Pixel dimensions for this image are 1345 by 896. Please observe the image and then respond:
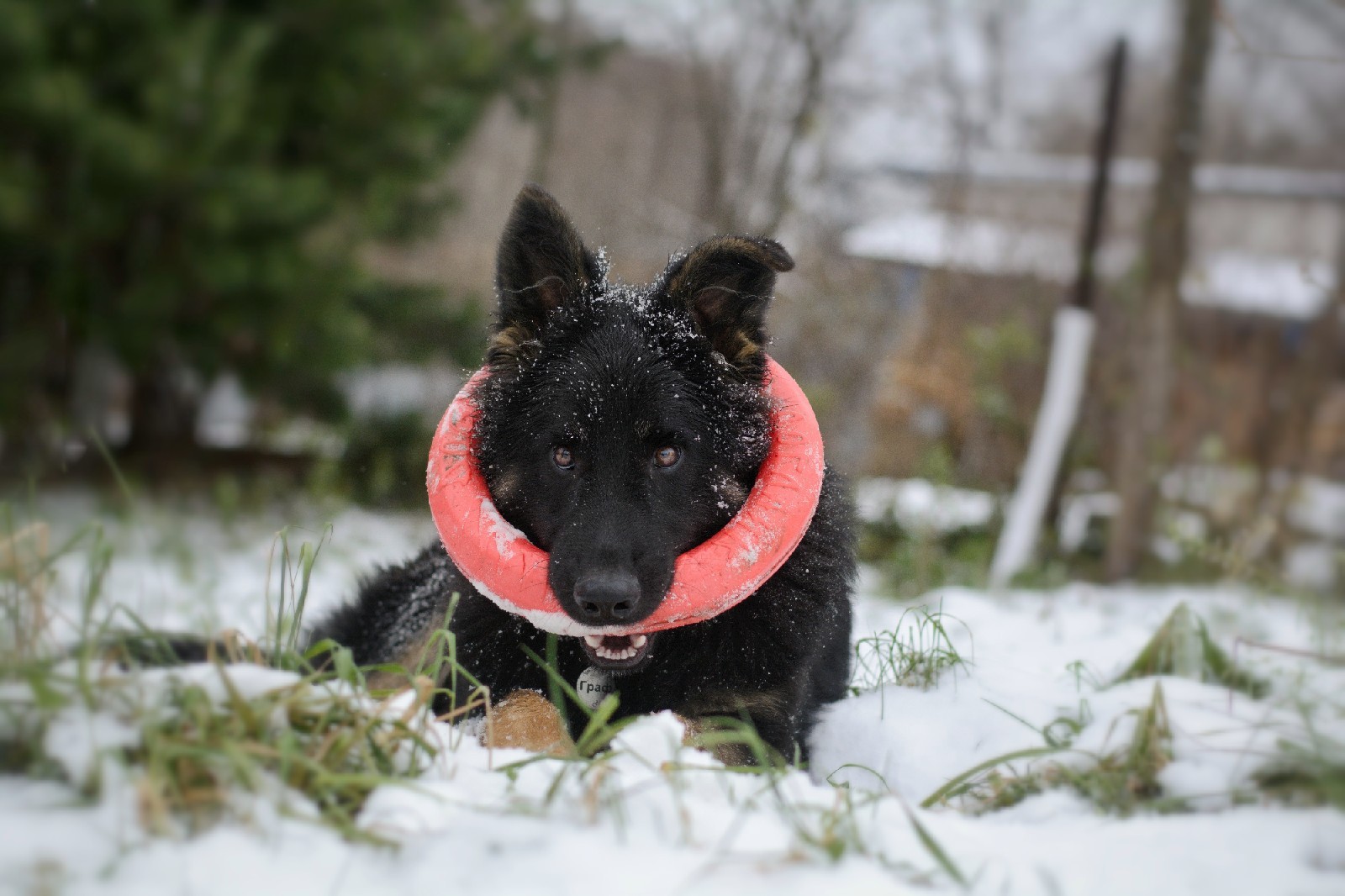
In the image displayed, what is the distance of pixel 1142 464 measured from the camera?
1052 cm

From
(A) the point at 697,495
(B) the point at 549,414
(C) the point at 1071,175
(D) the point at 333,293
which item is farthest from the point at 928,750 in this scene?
(C) the point at 1071,175

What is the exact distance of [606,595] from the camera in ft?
8.59

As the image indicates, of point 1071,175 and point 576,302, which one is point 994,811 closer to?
point 576,302

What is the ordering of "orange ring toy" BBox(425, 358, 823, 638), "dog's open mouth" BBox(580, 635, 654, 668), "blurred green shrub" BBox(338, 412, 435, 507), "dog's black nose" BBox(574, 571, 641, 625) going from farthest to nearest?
"blurred green shrub" BBox(338, 412, 435, 507) → "dog's open mouth" BBox(580, 635, 654, 668) → "orange ring toy" BBox(425, 358, 823, 638) → "dog's black nose" BBox(574, 571, 641, 625)

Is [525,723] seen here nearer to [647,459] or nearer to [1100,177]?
[647,459]

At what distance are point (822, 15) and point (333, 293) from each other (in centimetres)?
684

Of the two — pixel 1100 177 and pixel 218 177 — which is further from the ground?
pixel 1100 177

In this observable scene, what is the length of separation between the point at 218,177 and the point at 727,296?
19.0 feet

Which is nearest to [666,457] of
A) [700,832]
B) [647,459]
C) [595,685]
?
[647,459]

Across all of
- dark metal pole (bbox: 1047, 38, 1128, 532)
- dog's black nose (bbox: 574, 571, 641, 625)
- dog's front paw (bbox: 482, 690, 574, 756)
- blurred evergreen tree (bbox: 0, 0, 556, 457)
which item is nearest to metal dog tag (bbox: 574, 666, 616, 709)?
dog's front paw (bbox: 482, 690, 574, 756)

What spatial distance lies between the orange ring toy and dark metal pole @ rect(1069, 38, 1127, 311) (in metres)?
8.61

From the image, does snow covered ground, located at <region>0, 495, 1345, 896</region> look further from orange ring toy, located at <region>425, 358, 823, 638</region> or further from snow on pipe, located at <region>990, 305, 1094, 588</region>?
snow on pipe, located at <region>990, 305, 1094, 588</region>

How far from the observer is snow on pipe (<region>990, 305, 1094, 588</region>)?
32.6ft

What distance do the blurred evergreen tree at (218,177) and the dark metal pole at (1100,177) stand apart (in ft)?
21.8
